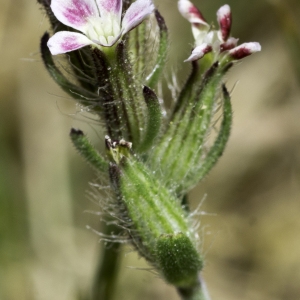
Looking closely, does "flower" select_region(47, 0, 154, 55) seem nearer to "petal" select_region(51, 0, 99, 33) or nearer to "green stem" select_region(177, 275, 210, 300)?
"petal" select_region(51, 0, 99, 33)

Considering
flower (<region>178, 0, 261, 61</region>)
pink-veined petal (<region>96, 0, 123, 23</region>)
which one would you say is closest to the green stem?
flower (<region>178, 0, 261, 61</region>)

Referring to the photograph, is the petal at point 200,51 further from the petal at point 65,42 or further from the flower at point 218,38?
the petal at point 65,42

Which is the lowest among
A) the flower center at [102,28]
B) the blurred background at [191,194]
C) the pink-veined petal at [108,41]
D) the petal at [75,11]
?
the blurred background at [191,194]

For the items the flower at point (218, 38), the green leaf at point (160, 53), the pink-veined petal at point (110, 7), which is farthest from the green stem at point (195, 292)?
the pink-veined petal at point (110, 7)

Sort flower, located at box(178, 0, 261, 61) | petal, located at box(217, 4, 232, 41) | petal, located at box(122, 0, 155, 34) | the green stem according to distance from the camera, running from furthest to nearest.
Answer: the green stem, petal, located at box(217, 4, 232, 41), flower, located at box(178, 0, 261, 61), petal, located at box(122, 0, 155, 34)

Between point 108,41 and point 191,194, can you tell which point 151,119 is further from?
point 191,194
